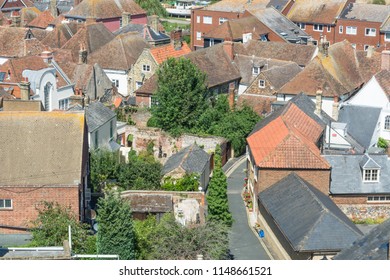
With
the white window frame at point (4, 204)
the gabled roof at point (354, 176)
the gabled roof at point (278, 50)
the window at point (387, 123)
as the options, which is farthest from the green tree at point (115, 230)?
the gabled roof at point (278, 50)

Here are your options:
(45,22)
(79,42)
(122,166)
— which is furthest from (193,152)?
(45,22)

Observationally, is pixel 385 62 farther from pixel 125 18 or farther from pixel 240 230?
pixel 125 18

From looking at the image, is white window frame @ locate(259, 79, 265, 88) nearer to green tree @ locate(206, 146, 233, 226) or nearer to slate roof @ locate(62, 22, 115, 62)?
slate roof @ locate(62, 22, 115, 62)

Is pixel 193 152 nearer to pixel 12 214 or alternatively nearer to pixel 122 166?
pixel 122 166

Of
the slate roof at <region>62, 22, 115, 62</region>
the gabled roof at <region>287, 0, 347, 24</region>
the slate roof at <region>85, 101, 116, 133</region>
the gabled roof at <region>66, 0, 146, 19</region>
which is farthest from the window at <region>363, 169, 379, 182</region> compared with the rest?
the gabled roof at <region>66, 0, 146, 19</region>

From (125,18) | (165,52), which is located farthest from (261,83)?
(125,18)

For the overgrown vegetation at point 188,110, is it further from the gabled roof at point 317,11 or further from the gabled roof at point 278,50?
the gabled roof at point 317,11
